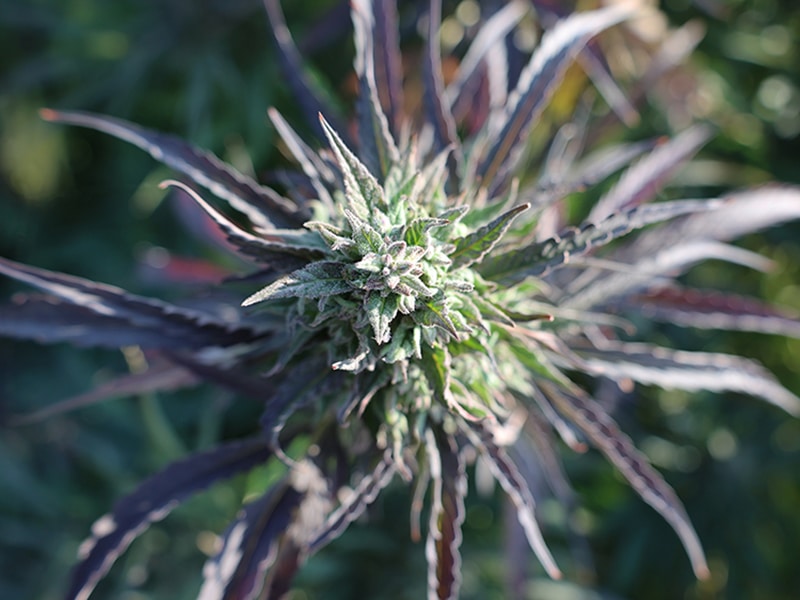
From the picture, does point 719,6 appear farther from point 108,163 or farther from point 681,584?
point 108,163

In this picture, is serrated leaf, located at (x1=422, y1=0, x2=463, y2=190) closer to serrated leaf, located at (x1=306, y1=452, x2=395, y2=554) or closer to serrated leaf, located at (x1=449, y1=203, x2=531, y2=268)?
serrated leaf, located at (x1=449, y1=203, x2=531, y2=268)

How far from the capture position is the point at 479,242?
0.76m

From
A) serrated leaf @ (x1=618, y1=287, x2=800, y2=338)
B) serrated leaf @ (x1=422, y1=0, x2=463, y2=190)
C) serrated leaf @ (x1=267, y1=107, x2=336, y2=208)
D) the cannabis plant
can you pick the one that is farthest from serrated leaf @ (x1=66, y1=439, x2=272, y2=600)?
serrated leaf @ (x1=618, y1=287, x2=800, y2=338)

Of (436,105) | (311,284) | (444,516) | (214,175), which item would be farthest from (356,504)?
(436,105)

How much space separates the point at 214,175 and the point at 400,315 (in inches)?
12.1

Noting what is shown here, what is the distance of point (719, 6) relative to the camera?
1619 mm

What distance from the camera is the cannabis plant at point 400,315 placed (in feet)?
2.48

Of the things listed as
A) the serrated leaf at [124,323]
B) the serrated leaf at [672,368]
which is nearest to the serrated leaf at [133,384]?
the serrated leaf at [124,323]

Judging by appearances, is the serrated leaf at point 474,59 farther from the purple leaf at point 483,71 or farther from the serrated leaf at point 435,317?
the serrated leaf at point 435,317

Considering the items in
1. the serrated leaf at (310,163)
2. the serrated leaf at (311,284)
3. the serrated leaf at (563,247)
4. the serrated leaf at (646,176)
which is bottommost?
the serrated leaf at (646,176)

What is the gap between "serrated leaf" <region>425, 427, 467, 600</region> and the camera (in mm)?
886

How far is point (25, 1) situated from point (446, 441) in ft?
5.31

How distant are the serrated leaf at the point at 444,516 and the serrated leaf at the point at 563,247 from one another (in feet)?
0.75

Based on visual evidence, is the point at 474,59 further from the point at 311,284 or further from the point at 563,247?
the point at 311,284
